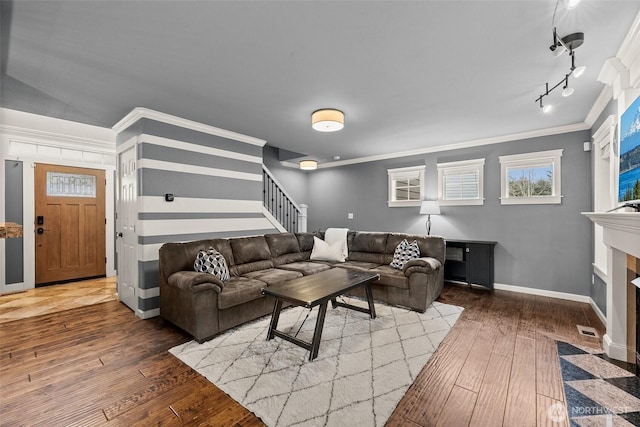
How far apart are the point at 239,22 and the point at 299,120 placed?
2.01 m

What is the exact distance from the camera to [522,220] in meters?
4.63

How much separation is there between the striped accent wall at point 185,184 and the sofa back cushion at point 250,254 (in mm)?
454

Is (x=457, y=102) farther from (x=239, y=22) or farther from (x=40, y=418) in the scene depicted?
(x=40, y=418)

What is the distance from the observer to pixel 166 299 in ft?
10.8

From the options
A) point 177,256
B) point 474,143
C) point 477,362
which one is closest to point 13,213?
point 177,256

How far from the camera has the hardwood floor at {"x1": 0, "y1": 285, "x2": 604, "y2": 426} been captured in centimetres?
184

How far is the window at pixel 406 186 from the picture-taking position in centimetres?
575

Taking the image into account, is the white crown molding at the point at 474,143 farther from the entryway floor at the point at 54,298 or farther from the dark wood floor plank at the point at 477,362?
the entryway floor at the point at 54,298

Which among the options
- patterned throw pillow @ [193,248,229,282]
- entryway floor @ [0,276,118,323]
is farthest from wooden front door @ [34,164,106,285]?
patterned throw pillow @ [193,248,229,282]

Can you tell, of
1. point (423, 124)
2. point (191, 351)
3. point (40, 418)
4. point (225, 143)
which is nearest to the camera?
point (40, 418)

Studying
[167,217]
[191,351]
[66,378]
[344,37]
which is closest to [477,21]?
[344,37]

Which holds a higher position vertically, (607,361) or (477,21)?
(477,21)

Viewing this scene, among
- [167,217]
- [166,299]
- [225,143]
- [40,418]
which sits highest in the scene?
[225,143]

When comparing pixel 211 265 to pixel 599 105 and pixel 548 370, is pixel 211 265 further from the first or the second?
pixel 599 105
